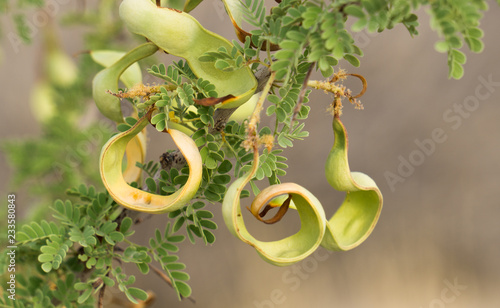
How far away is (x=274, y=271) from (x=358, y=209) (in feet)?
2.00

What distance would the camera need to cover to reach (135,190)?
282mm

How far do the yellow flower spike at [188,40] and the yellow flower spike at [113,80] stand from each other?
20 millimetres

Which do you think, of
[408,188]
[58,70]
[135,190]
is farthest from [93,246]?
[408,188]

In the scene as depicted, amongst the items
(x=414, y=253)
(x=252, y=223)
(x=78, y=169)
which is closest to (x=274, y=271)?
(x=252, y=223)

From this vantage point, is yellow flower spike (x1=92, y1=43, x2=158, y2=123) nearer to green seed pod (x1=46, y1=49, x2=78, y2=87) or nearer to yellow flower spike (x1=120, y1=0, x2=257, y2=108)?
yellow flower spike (x1=120, y1=0, x2=257, y2=108)

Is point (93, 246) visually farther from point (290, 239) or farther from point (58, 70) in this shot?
point (58, 70)

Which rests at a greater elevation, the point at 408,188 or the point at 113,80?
the point at 113,80

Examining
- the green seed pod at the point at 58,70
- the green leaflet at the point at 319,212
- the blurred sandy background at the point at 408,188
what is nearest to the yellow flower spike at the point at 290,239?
the green leaflet at the point at 319,212

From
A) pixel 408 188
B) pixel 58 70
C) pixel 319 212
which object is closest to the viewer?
pixel 319 212

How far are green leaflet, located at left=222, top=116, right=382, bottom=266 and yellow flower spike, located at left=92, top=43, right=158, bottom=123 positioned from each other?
109 millimetres

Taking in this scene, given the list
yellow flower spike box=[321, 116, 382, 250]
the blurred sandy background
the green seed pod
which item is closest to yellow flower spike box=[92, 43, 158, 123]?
yellow flower spike box=[321, 116, 382, 250]

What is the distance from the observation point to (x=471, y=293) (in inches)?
32.9

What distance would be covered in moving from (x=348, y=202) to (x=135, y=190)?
145mm

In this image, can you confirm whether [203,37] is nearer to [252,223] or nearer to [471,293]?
[252,223]
